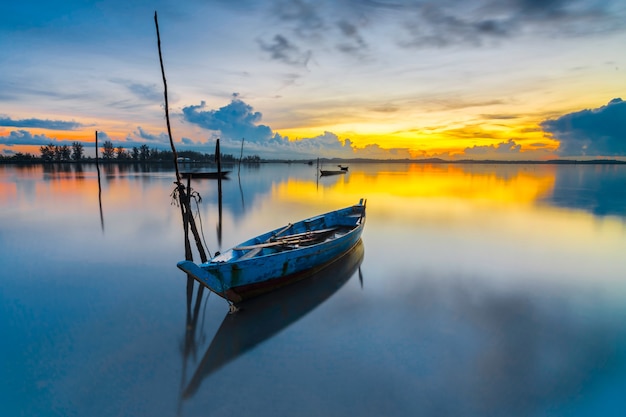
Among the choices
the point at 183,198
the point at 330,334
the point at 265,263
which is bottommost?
the point at 330,334

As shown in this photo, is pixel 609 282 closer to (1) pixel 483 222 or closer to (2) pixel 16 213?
(1) pixel 483 222

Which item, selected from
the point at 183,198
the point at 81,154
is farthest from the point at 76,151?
the point at 183,198

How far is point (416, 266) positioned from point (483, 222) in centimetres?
963

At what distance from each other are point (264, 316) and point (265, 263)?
123 cm

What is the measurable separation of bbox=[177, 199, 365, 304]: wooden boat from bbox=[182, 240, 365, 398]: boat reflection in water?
0.28m

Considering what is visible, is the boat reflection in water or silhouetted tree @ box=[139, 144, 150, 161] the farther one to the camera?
silhouetted tree @ box=[139, 144, 150, 161]

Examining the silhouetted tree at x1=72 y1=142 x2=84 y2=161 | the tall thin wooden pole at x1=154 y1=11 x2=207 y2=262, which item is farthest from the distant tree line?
the tall thin wooden pole at x1=154 y1=11 x2=207 y2=262

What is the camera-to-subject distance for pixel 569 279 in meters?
9.95

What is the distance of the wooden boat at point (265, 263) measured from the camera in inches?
274

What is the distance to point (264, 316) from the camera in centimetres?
747

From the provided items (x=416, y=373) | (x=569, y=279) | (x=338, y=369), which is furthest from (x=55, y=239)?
(x=569, y=279)

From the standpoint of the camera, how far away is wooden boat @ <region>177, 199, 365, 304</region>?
6965 mm

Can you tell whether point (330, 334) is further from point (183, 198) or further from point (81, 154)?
point (81, 154)

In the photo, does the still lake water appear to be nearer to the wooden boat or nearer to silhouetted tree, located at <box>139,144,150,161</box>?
the wooden boat
